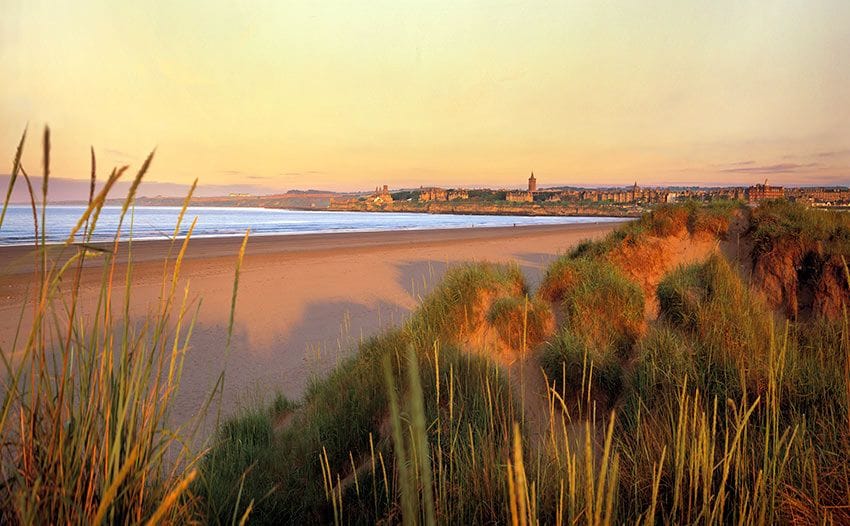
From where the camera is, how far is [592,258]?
8.93 m

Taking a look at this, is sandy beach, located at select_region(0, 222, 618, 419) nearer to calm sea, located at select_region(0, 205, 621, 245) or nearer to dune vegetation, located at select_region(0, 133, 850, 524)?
dune vegetation, located at select_region(0, 133, 850, 524)

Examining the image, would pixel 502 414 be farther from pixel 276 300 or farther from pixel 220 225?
pixel 220 225

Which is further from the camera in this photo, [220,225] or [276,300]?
[220,225]

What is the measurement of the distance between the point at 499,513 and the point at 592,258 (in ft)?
23.6

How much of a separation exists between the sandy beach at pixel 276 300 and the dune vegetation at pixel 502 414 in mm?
480

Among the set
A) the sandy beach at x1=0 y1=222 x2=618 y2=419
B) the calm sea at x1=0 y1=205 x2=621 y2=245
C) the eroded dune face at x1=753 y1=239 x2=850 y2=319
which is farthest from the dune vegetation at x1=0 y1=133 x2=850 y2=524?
the calm sea at x1=0 y1=205 x2=621 y2=245

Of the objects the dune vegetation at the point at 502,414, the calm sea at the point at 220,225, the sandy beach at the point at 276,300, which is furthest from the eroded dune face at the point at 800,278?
the calm sea at the point at 220,225

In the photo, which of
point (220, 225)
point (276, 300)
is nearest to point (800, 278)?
point (276, 300)

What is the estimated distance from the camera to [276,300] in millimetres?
11070

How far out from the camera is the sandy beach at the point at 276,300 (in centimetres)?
623

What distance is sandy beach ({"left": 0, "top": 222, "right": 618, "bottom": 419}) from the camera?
20.4 ft

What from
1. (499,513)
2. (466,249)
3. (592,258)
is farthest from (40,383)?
(466,249)

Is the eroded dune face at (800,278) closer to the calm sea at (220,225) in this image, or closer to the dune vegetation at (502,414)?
the dune vegetation at (502,414)

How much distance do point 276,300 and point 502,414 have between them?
27.9 feet
